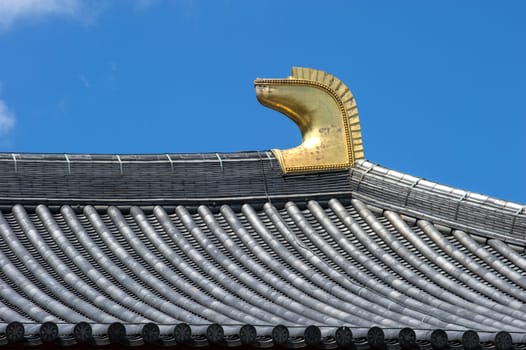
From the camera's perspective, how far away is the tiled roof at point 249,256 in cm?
778

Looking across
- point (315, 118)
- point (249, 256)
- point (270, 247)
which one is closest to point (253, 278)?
point (249, 256)

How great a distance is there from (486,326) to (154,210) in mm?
3832

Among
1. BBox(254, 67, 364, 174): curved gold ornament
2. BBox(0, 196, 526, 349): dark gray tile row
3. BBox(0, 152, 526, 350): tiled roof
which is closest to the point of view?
BBox(0, 196, 526, 349): dark gray tile row

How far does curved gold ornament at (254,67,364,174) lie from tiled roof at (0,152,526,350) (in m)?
0.12

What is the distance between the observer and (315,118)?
39.9ft

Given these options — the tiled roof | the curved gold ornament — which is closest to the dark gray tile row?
the tiled roof

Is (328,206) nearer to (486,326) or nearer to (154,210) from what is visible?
(154,210)

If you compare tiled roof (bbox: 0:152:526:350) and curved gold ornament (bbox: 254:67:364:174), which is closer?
tiled roof (bbox: 0:152:526:350)

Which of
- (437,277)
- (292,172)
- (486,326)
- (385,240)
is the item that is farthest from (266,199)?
(486,326)

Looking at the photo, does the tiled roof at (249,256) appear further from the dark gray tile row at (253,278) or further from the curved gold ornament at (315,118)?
the curved gold ornament at (315,118)

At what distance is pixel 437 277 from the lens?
10.4 m

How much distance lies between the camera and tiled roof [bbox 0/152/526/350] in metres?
7.78

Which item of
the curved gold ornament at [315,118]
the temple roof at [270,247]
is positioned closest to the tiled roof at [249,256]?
the temple roof at [270,247]

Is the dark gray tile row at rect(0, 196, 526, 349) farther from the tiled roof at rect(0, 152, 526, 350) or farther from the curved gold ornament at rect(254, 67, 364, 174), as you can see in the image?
the curved gold ornament at rect(254, 67, 364, 174)
